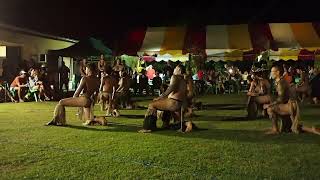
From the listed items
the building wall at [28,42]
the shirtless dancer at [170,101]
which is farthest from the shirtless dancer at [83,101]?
the building wall at [28,42]

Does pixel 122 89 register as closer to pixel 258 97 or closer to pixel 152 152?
pixel 258 97

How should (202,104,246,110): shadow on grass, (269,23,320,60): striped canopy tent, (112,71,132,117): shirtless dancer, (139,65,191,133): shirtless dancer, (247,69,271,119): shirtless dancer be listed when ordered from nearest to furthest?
(139,65,191,133): shirtless dancer
(247,69,271,119): shirtless dancer
(112,71,132,117): shirtless dancer
(202,104,246,110): shadow on grass
(269,23,320,60): striped canopy tent

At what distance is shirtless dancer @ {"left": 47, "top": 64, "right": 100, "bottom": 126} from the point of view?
460 inches

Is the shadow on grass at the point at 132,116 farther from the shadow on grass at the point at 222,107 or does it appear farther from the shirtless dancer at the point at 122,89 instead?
the shadow on grass at the point at 222,107

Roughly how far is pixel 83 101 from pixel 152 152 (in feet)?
12.5

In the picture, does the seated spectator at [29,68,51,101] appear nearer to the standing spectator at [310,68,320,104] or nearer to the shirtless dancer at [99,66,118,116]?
the shirtless dancer at [99,66,118,116]

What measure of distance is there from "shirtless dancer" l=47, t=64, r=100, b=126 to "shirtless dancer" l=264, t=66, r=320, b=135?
14.0 ft

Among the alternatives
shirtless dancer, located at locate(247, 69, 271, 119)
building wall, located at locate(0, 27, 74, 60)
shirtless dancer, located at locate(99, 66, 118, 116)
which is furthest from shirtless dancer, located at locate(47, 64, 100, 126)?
building wall, located at locate(0, 27, 74, 60)

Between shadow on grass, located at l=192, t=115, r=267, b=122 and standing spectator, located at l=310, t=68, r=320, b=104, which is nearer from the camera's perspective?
shadow on grass, located at l=192, t=115, r=267, b=122

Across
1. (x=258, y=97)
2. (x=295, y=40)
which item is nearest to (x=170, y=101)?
(x=258, y=97)

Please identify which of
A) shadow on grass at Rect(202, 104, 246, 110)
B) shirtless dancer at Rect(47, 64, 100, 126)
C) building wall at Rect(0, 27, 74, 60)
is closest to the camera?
shirtless dancer at Rect(47, 64, 100, 126)

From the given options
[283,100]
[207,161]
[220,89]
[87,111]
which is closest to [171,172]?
[207,161]

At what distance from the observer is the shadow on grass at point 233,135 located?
9711mm

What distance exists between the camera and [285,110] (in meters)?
10.6
